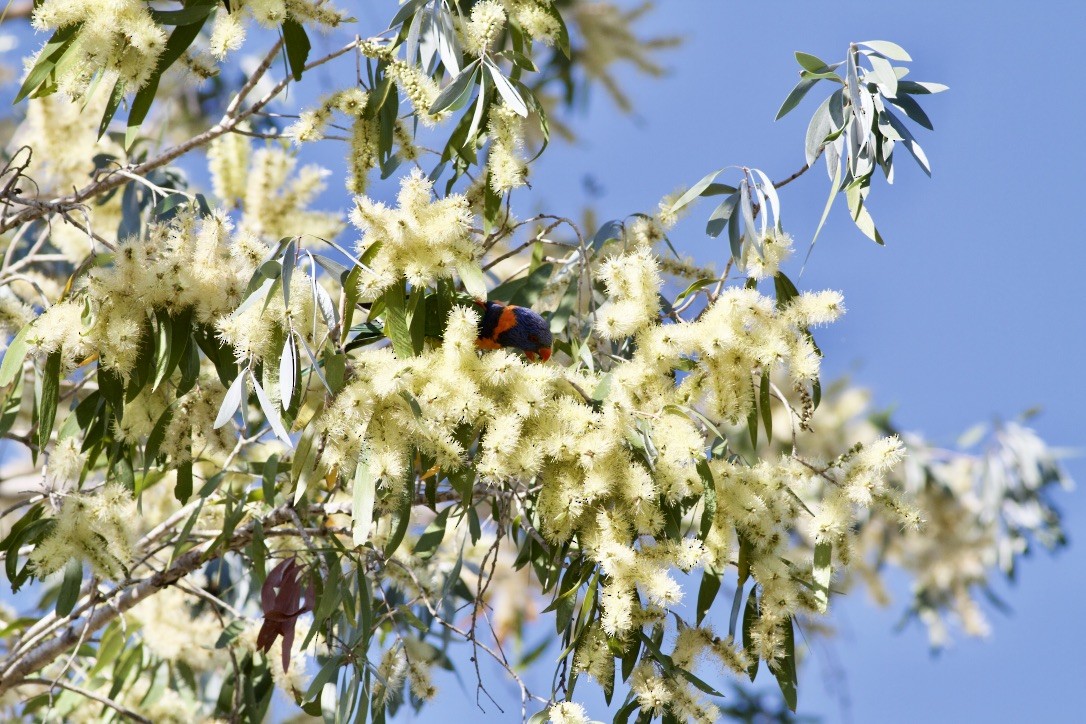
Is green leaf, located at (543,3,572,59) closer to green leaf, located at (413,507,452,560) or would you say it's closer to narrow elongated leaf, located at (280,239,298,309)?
narrow elongated leaf, located at (280,239,298,309)

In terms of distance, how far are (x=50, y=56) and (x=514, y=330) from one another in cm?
103

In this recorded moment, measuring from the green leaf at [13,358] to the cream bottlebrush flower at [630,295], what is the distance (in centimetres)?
95

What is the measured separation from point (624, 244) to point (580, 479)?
812 millimetres

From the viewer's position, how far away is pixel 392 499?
6.14 ft

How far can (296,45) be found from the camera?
2.14m

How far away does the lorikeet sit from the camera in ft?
7.89

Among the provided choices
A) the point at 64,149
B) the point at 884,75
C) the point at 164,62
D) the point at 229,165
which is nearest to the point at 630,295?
the point at 884,75

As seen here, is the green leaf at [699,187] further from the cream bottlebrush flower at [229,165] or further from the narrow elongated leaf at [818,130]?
the cream bottlebrush flower at [229,165]

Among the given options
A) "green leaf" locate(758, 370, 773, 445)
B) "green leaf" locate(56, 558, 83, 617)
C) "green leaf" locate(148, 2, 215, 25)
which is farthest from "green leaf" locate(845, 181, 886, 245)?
"green leaf" locate(56, 558, 83, 617)

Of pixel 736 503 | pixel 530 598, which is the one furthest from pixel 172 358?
pixel 530 598

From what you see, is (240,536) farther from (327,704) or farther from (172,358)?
(327,704)

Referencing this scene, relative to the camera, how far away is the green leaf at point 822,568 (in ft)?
6.20

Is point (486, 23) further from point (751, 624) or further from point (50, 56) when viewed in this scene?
point (751, 624)

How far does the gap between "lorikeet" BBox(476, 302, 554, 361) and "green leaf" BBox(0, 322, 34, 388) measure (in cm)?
89
